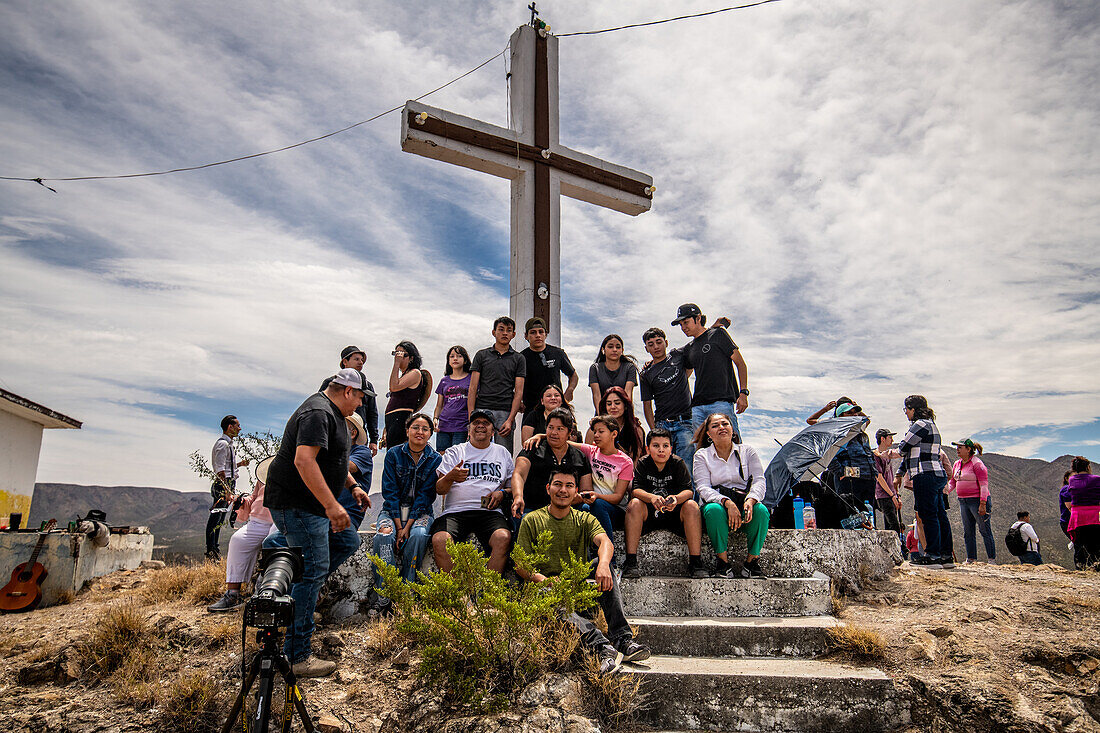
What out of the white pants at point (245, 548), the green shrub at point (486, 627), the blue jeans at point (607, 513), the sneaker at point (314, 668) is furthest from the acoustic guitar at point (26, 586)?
the blue jeans at point (607, 513)

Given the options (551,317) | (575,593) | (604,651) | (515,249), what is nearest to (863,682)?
(604,651)

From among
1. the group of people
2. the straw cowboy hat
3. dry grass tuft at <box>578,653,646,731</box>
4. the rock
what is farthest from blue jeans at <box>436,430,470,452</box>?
dry grass tuft at <box>578,653,646,731</box>

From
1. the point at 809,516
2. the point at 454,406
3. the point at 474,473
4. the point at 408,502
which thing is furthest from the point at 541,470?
the point at 809,516

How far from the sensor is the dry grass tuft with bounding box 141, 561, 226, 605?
5312mm

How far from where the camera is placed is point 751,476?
17.3ft

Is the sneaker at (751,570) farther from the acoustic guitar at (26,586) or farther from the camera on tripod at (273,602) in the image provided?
the acoustic guitar at (26,586)

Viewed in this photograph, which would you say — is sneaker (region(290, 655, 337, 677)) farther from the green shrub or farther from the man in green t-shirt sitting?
the man in green t-shirt sitting

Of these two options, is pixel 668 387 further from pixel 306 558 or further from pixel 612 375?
pixel 306 558

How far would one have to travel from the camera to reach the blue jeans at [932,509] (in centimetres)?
653

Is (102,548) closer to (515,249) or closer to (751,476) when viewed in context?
(515,249)

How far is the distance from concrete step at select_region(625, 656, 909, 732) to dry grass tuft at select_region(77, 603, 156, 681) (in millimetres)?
3542

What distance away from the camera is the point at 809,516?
6.74 metres

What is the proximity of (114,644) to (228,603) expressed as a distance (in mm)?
757

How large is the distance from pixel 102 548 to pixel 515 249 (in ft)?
22.2
